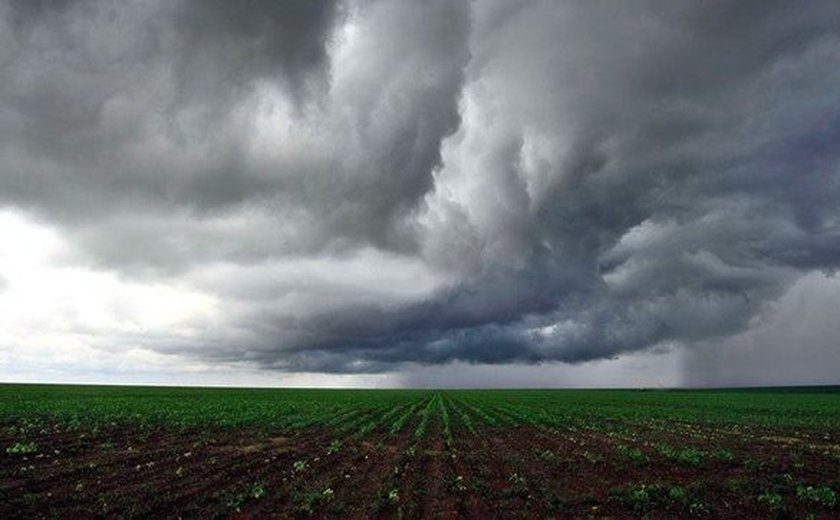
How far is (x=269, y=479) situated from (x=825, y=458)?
78.6ft

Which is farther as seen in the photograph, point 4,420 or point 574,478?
point 4,420

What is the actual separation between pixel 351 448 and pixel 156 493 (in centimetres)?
1181

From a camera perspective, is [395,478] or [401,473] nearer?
[395,478]

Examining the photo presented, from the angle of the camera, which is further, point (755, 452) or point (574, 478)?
point (755, 452)

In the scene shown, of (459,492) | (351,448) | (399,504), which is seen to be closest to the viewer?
(399,504)

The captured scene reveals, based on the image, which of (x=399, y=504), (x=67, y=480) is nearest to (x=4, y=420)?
(x=67, y=480)

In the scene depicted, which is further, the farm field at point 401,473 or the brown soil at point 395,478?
the farm field at point 401,473

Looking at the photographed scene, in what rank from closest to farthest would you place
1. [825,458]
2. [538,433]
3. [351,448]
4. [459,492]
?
[459,492], [825,458], [351,448], [538,433]

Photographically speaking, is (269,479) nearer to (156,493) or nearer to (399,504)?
(156,493)

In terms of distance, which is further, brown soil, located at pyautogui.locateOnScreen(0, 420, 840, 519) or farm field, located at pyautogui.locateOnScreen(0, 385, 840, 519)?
farm field, located at pyautogui.locateOnScreen(0, 385, 840, 519)

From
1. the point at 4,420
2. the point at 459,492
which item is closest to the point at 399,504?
the point at 459,492

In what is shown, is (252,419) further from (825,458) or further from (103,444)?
(825,458)

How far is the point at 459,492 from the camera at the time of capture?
16.9m

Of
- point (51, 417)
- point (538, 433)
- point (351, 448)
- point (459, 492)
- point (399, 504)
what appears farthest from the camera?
point (51, 417)
